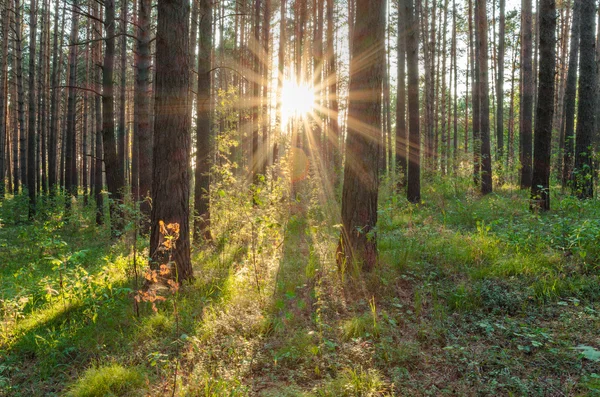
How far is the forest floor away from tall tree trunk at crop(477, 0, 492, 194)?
20.5ft

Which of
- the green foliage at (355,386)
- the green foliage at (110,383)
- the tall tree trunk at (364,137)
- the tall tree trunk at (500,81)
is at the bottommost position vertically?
the green foliage at (110,383)

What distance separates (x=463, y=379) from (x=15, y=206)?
Result: 18440mm

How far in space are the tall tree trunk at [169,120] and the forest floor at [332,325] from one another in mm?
950

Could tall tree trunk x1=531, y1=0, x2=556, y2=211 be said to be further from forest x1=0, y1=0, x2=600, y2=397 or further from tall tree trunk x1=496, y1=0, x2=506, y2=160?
tall tree trunk x1=496, y1=0, x2=506, y2=160

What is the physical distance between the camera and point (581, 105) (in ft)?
30.3

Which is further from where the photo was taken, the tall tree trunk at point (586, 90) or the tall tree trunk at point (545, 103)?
the tall tree trunk at point (586, 90)

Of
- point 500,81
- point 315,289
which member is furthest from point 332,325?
point 500,81

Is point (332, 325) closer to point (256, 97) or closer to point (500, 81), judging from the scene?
point (256, 97)

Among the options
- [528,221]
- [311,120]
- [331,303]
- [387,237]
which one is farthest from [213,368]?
[311,120]

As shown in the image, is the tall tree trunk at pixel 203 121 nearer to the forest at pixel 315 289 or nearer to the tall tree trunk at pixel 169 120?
A: the forest at pixel 315 289

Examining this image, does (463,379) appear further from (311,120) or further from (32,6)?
(32,6)

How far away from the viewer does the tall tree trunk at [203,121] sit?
8.06 m

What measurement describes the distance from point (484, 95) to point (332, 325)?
37.5 feet

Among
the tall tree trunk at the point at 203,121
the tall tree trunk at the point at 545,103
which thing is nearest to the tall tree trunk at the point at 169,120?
the tall tree trunk at the point at 203,121
